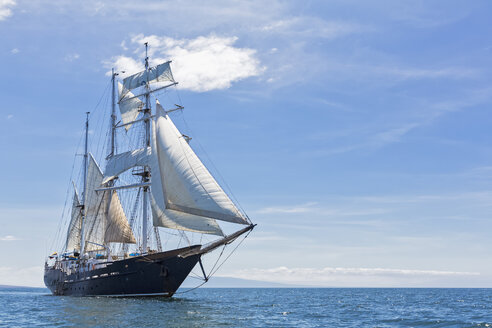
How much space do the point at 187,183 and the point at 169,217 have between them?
438cm

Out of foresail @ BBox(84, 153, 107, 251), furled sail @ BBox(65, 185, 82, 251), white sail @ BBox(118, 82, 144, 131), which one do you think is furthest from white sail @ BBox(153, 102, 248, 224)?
furled sail @ BBox(65, 185, 82, 251)

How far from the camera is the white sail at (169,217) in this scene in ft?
157

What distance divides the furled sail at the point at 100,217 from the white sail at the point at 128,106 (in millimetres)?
8530

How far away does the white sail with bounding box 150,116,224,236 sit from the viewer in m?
47.8

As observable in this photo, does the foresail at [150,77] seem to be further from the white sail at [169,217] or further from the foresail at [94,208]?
the white sail at [169,217]

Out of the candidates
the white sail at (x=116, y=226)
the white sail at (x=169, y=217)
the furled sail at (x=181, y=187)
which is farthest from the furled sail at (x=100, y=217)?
the furled sail at (x=181, y=187)

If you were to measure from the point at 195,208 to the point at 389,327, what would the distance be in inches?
780

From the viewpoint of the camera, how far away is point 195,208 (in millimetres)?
46312

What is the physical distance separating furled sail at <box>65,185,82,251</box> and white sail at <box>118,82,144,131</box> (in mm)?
20210

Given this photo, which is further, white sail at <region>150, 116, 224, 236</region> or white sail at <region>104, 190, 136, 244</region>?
white sail at <region>104, 190, 136, 244</region>

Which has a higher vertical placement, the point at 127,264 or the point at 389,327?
the point at 127,264

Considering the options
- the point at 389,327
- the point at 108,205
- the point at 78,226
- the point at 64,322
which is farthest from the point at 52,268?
the point at 389,327

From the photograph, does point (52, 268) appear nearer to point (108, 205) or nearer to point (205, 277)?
point (108, 205)

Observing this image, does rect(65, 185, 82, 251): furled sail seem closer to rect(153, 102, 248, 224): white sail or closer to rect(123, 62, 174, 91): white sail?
rect(123, 62, 174, 91): white sail
